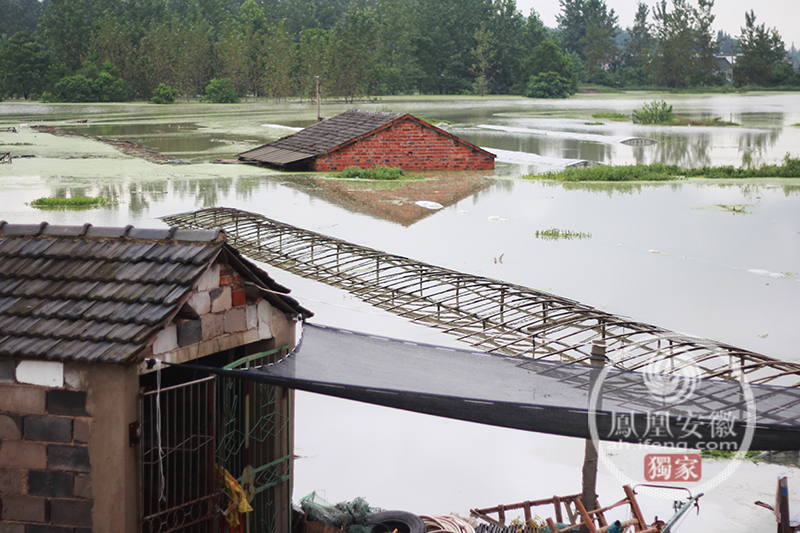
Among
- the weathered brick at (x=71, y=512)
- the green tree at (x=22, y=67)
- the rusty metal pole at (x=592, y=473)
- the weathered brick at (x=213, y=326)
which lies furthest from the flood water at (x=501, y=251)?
the green tree at (x=22, y=67)

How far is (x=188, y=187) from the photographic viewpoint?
22062 mm

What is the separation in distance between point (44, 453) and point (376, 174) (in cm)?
2057

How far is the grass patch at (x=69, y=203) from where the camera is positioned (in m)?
18.3

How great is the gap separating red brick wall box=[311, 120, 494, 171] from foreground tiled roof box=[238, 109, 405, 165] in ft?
1.03

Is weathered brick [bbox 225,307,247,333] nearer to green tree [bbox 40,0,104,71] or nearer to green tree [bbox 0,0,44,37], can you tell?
green tree [bbox 40,0,104,71]

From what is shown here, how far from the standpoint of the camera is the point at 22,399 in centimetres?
481

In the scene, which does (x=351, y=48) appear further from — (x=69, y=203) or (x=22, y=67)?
(x=69, y=203)

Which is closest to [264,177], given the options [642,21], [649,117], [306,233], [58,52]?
[306,233]

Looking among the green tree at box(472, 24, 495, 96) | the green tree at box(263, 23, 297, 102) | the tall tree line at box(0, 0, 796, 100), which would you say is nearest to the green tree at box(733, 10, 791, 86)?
the tall tree line at box(0, 0, 796, 100)

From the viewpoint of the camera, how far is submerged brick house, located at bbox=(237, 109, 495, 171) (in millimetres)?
26438

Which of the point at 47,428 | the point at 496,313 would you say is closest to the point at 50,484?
the point at 47,428

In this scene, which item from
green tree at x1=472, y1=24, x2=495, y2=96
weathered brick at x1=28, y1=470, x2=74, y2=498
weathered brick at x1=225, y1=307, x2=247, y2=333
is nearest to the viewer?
weathered brick at x1=28, y1=470, x2=74, y2=498

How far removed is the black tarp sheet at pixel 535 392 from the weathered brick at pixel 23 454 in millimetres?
1145

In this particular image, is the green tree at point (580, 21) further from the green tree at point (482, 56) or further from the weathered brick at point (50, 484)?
the weathered brick at point (50, 484)
